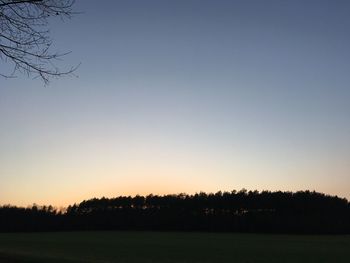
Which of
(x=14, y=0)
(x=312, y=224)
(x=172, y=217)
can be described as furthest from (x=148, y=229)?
(x=14, y=0)

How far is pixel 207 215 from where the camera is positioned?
156m

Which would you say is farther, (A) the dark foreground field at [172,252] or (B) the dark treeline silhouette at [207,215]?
(B) the dark treeline silhouette at [207,215]

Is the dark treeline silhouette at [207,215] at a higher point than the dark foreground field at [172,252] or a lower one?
higher

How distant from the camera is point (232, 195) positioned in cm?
16862

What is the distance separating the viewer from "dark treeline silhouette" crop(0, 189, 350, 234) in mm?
138625

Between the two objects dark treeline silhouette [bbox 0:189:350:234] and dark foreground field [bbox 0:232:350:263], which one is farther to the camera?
dark treeline silhouette [bbox 0:189:350:234]

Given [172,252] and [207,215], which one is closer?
[172,252]

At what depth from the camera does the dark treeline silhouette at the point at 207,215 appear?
139 metres

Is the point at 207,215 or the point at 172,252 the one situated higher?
the point at 207,215

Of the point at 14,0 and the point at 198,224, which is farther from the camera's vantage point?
the point at 198,224

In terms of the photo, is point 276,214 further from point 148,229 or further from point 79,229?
point 79,229

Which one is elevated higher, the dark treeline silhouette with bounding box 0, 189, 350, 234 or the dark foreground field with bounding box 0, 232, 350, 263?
the dark treeline silhouette with bounding box 0, 189, 350, 234

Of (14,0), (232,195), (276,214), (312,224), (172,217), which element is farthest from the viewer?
(232,195)

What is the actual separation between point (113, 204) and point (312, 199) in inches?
2431
